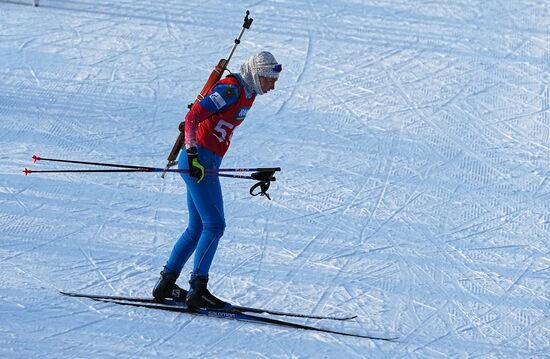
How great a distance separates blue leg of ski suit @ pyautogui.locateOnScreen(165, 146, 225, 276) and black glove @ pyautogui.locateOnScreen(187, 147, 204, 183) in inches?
7.1

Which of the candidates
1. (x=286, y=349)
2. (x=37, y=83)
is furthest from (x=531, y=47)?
(x=286, y=349)

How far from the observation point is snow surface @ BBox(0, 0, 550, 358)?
6.71m

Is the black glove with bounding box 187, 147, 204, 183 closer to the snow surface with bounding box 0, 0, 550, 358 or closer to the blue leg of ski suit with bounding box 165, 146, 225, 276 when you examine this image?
the blue leg of ski suit with bounding box 165, 146, 225, 276

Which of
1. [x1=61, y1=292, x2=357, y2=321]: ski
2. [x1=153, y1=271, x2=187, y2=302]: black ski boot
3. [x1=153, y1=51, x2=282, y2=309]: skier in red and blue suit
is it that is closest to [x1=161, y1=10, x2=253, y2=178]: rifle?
[x1=153, y1=51, x2=282, y2=309]: skier in red and blue suit

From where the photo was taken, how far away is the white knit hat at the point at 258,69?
6.33m

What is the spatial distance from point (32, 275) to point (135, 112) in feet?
10.4

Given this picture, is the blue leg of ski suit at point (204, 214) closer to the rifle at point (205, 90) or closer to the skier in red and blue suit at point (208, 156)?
the skier in red and blue suit at point (208, 156)

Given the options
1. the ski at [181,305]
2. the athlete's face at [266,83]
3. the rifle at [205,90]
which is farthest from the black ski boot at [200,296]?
the athlete's face at [266,83]

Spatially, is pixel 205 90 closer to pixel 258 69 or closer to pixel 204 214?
pixel 258 69

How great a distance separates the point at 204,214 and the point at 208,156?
0.36 meters

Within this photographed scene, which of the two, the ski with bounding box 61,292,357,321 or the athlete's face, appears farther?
the ski with bounding box 61,292,357,321

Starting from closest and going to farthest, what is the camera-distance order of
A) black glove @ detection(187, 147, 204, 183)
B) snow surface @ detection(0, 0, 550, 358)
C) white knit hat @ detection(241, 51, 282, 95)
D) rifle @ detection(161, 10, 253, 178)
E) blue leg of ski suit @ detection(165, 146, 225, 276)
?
black glove @ detection(187, 147, 204, 183) → white knit hat @ detection(241, 51, 282, 95) → blue leg of ski suit @ detection(165, 146, 225, 276) → rifle @ detection(161, 10, 253, 178) → snow surface @ detection(0, 0, 550, 358)

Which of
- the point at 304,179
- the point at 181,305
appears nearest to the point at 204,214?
the point at 181,305

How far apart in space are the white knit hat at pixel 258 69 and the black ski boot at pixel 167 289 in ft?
4.45
